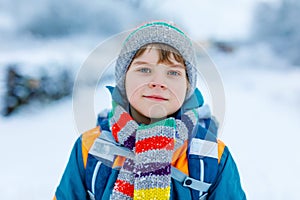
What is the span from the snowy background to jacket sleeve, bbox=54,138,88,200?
0.17 m

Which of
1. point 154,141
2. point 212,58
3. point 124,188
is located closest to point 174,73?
point 154,141

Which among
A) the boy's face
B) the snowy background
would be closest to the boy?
the boy's face

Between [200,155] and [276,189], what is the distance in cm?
98

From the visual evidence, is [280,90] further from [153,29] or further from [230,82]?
[153,29]

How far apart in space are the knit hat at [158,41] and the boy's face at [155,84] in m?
0.02

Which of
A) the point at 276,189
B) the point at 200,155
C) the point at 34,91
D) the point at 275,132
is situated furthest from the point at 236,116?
the point at 200,155

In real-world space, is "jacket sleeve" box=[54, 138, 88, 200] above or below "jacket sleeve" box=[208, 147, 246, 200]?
below

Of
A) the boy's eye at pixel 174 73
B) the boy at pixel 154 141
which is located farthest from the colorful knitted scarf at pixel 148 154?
the boy's eye at pixel 174 73

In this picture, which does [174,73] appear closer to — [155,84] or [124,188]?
[155,84]

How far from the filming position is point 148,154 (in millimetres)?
812

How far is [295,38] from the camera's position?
561 centimetres

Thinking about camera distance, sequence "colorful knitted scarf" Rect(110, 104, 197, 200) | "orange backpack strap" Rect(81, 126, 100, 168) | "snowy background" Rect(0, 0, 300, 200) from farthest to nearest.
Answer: "snowy background" Rect(0, 0, 300, 200)
"orange backpack strap" Rect(81, 126, 100, 168)
"colorful knitted scarf" Rect(110, 104, 197, 200)

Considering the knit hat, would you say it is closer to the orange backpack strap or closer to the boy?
the boy

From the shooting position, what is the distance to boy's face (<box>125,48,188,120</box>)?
2.64ft
